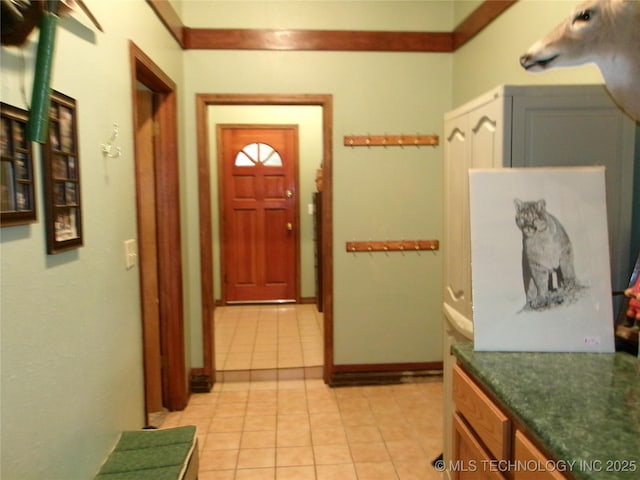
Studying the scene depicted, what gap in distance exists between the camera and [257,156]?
5133 mm

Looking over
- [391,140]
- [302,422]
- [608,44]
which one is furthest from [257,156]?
[608,44]

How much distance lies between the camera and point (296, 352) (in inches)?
145

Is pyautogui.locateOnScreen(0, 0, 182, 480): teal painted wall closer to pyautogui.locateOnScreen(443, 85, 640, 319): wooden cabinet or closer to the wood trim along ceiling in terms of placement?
the wood trim along ceiling

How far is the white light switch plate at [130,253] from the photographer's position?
188 centimetres

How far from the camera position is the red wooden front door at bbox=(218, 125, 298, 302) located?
16.8 ft

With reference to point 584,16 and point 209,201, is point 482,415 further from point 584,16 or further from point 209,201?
point 209,201

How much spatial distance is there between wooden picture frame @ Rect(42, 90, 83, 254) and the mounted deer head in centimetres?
157

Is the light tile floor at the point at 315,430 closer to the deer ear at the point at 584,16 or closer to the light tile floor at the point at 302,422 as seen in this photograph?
the light tile floor at the point at 302,422

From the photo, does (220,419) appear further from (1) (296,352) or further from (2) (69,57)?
(2) (69,57)

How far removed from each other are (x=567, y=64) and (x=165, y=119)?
2.16 m

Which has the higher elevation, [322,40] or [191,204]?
[322,40]

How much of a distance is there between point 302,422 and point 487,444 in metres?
1.66

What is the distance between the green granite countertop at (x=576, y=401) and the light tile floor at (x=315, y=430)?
1.17m

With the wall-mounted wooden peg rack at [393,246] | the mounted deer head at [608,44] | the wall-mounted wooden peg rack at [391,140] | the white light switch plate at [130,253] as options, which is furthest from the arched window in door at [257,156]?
the mounted deer head at [608,44]
